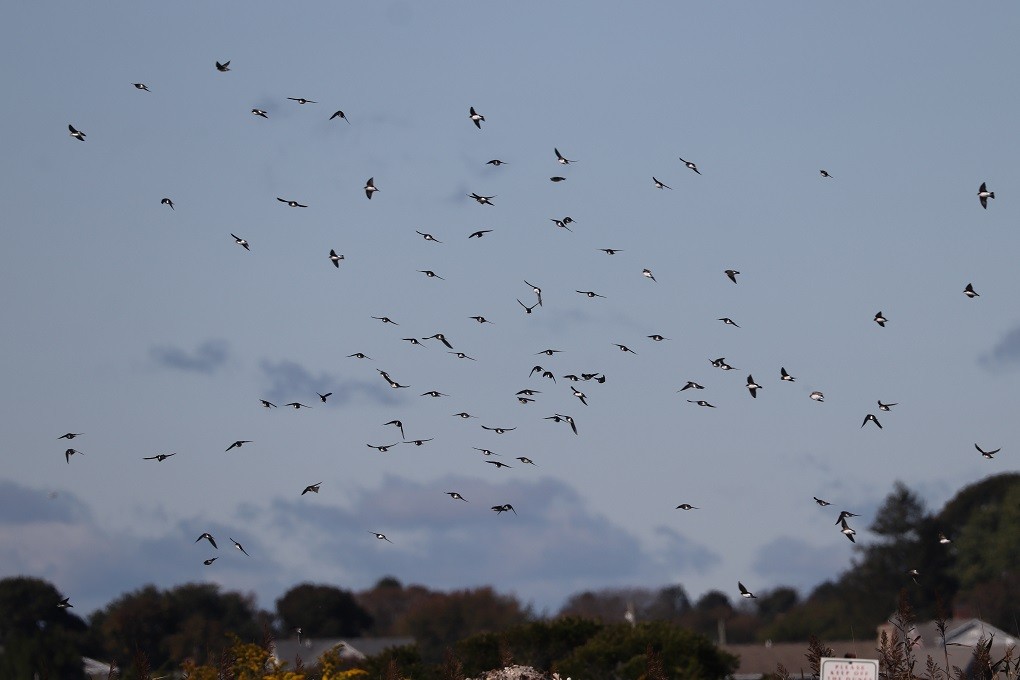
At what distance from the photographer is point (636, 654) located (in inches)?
2007

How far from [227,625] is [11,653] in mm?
50044

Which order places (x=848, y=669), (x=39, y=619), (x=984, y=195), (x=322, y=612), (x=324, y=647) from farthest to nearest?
(x=322, y=612) → (x=324, y=647) → (x=39, y=619) → (x=984, y=195) → (x=848, y=669)

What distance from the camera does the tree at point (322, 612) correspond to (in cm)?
15312

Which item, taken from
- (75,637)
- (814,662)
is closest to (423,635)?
(75,637)

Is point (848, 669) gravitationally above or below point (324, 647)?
below

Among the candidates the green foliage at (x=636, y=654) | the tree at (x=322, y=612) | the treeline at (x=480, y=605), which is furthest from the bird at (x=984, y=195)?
the tree at (x=322, y=612)

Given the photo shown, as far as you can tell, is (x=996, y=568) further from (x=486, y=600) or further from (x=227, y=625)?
(x=227, y=625)

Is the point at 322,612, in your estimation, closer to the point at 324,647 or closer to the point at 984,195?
the point at 324,647

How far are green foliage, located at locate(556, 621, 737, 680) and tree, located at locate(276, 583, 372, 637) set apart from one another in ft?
331

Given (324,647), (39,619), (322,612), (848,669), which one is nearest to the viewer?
(848,669)

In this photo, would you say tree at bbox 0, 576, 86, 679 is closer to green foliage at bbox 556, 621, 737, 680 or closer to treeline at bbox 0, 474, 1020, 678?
treeline at bbox 0, 474, 1020, 678

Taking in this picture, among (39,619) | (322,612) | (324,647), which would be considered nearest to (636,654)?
(324,647)

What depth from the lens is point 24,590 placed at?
128375 millimetres

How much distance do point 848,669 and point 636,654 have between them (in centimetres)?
3240
